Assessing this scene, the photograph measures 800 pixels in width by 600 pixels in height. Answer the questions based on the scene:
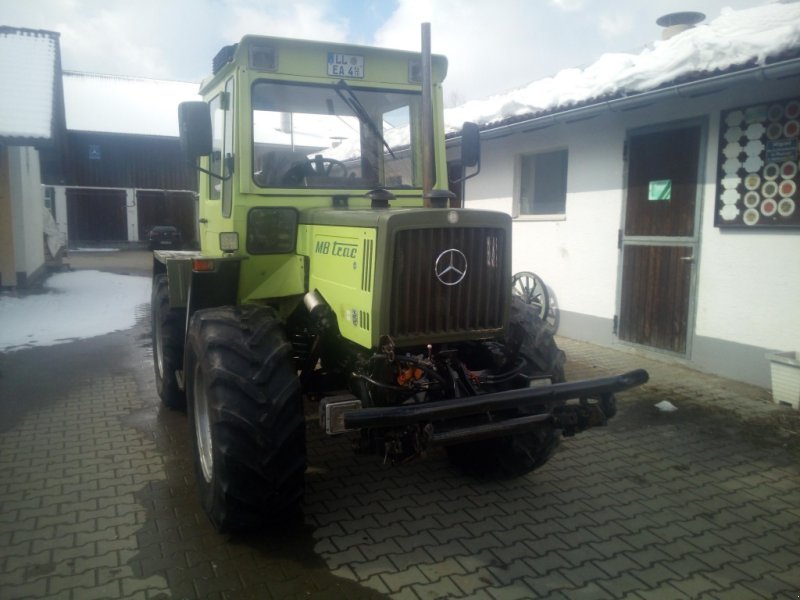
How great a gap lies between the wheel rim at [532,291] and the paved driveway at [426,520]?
333cm

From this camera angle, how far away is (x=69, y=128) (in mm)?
26734

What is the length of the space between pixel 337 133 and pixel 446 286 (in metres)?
1.82

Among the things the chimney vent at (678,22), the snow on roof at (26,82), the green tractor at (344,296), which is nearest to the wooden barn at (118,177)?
the snow on roof at (26,82)

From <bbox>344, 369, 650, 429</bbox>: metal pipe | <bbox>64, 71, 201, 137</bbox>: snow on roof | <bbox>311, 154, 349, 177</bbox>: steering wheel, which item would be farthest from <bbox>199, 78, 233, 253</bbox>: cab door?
<bbox>64, 71, 201, 137</bbox>: snow on roof

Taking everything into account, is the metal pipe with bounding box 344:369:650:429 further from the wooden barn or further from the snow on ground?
the wooden barn

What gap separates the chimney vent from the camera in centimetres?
823

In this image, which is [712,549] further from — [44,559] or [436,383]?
[44,559]

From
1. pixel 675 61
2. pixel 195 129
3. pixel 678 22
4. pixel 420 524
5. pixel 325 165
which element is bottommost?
pixel 420 524

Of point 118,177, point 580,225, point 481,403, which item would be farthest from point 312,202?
point 118,177

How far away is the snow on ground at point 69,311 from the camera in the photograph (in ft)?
28.9

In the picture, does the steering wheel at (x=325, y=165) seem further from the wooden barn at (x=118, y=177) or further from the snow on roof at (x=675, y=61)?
the wooden barn at (x=118, y=177)

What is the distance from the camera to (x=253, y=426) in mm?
3037

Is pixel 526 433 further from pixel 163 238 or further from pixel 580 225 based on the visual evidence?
pixel 163 238

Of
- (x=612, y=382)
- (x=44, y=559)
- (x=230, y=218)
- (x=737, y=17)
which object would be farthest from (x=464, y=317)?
(x=737, y=17)
